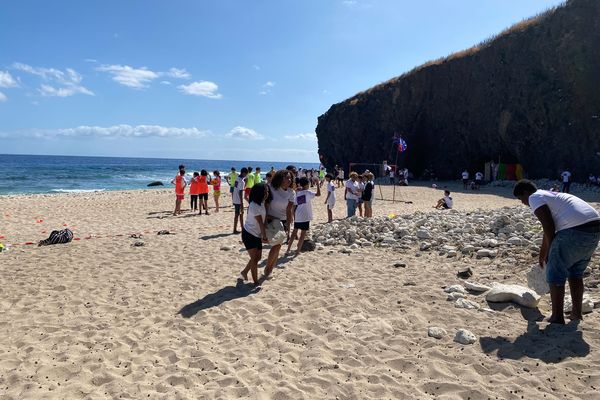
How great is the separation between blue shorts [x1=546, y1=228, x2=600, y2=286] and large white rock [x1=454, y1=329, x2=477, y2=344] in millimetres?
1029

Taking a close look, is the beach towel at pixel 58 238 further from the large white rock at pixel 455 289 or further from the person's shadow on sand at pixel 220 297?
the large white rock at pixel 455 289

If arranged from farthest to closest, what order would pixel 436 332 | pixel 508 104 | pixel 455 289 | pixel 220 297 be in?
pixel 508 104, pixel 220 297, pixel 455 289, pixel 436 332

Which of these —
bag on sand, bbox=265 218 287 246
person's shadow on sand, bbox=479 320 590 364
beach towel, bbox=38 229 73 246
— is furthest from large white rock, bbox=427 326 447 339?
beach towel, bbox=38 229 73 246

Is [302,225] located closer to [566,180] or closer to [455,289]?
[455,289]

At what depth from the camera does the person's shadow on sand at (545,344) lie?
13.0 ft

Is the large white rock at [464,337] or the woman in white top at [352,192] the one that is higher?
the woman in white top at [352,192]

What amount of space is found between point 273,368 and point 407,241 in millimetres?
5779

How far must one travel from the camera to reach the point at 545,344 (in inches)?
164

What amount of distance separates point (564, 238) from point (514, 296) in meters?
1.26

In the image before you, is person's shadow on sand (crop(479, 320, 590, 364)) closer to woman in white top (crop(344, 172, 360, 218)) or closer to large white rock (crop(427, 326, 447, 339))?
large white rock (crop(427, 326, 447, 339))

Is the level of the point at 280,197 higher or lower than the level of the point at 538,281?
higher

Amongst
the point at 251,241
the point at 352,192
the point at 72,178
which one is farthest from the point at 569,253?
the point at 72,178

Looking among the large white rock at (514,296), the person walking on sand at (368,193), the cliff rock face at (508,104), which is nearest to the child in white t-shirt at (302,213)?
the large white rock at (514,296)

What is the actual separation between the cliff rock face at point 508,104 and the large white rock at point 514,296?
25.3 m
